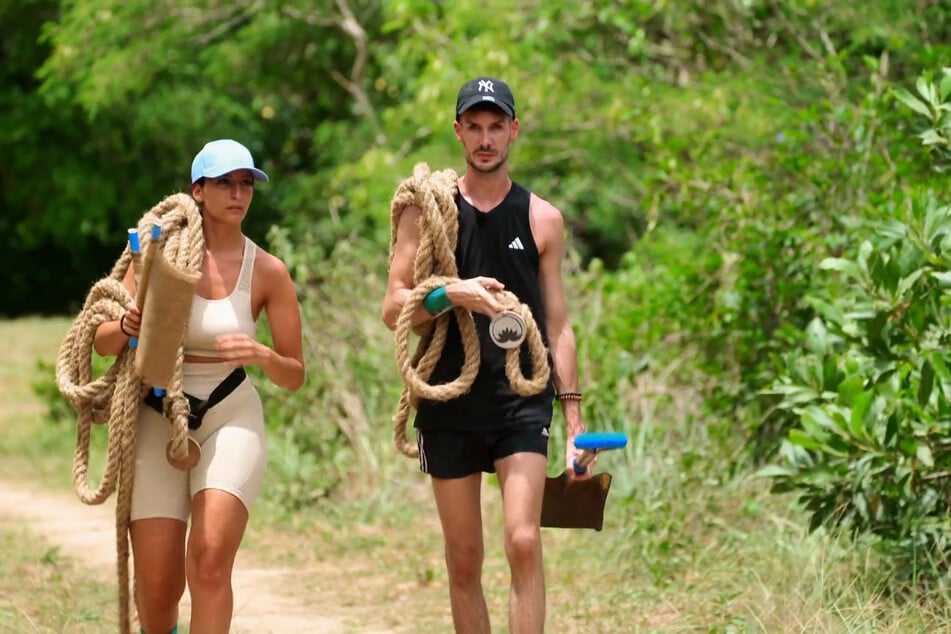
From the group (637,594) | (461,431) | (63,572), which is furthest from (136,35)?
(461,431)

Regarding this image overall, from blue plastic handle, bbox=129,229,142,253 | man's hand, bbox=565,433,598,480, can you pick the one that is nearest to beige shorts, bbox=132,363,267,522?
blue plastic handle, bbox=129,229,142,253

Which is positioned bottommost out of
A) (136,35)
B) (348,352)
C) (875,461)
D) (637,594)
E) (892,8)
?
(637,594)

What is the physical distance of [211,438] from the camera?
199 inches

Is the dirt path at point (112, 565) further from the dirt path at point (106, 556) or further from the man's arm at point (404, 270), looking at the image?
the man's arm at point (404, 270)

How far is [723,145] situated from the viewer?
1195cm

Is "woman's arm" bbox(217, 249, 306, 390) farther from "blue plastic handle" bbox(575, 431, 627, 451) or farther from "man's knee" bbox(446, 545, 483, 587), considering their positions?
"blue plastic handle" bbox(575, 431, 627, 451)

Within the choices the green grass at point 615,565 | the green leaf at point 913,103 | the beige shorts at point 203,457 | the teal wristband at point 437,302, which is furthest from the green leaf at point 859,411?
→ the beige shorts at point 203,457

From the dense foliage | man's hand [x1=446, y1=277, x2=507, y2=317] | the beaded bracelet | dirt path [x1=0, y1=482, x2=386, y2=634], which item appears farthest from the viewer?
dirt path [x1=0, y1=482, x2=386, y2=634]

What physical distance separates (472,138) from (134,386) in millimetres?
1370

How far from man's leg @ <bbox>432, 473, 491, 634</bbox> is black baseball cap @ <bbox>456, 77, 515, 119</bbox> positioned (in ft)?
3.99

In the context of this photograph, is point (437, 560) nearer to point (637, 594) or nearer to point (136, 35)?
point (637, 594)

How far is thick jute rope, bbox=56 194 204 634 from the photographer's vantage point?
4.95 m

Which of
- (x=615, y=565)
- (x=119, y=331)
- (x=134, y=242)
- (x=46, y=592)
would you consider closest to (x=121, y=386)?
(x=119, y=331)

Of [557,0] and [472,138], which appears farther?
[557,0]
